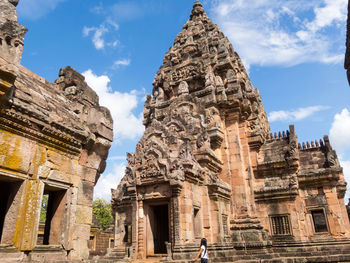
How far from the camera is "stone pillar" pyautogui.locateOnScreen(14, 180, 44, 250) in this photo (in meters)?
3.90

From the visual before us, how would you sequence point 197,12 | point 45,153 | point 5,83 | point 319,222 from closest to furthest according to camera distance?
1. point 5,83
2. point 45,153
3. point 319,222
4. point 197,12

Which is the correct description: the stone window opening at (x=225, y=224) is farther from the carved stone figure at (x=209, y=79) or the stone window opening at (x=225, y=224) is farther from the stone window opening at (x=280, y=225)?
the carved stone figure at (x=209, y=79)

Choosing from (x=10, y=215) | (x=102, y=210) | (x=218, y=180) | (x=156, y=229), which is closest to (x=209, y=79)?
(x=218, y=180)

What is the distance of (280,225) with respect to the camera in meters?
15.7

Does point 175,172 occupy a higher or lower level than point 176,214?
higher

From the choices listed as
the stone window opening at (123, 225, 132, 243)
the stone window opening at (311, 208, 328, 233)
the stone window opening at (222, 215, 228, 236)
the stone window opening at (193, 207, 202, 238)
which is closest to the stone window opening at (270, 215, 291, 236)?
the stone window opening at (311, 208, 328, 233)

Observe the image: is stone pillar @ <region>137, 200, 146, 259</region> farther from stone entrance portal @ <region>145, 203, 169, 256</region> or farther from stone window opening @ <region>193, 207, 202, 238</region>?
stone window opening @ <region>193, 207, 202, 238</region>

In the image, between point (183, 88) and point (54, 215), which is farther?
point (183, 88)

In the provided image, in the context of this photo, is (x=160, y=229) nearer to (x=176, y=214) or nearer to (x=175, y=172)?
(x=176, y=214)

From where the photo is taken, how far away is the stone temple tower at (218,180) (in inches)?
486

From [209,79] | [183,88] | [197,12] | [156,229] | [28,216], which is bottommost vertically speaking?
[28,216]

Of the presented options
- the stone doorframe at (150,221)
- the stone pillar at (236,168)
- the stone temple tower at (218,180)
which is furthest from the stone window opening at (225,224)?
the stone doorframe at (150,221)

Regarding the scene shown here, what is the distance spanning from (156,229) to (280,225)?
662 centimetres

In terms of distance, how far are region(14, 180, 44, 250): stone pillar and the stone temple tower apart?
774cm
